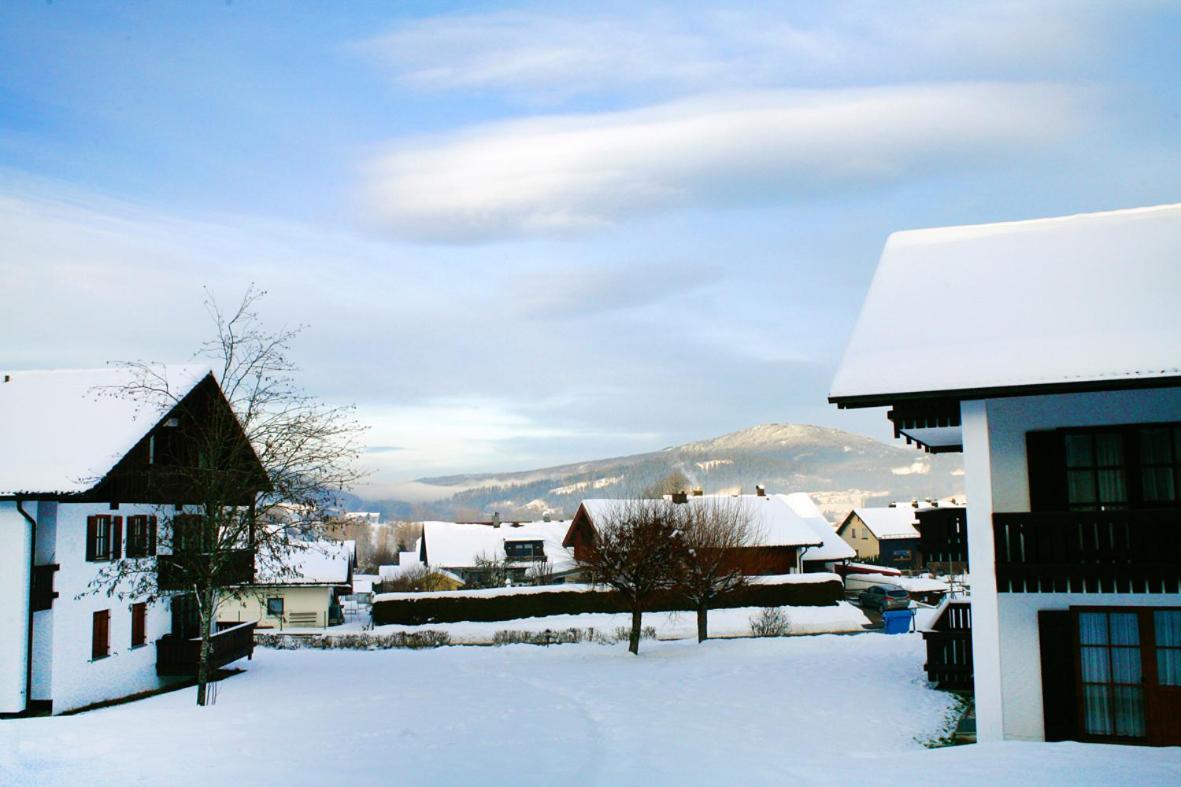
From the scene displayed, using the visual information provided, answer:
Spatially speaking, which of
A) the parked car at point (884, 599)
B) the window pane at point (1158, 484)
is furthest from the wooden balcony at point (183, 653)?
the parked car at point (884, 599)

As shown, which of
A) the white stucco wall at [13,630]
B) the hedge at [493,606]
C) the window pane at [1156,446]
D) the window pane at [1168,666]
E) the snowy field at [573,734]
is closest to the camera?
the snowy field at [573,734]

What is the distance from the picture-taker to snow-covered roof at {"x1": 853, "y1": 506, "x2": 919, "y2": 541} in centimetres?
10694

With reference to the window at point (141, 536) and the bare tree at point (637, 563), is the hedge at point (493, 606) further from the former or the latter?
the window at point (141, 536)

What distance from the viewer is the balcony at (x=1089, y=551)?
45.4ft

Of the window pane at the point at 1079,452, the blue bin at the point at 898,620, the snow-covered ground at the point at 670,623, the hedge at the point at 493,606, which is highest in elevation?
the window pane at the point at 1079,452

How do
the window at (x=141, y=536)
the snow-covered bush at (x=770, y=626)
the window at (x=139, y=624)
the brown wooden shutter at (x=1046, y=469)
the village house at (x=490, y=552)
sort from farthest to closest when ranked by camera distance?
the village house at (x=490, y=552), the snow-covered bush at (x=770, y=626), the window at (x=139, y=624), the window at (x=141, y=536), the brown wooden shutter at (x=1046, y=469)

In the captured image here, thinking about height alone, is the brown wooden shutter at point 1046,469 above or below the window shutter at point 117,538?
above

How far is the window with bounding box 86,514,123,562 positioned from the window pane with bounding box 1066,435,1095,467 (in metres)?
22.4

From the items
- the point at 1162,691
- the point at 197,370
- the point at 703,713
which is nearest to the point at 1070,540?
the point at 1162,691

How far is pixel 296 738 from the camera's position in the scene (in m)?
16.8

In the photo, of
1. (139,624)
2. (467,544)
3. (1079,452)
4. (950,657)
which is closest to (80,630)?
(139,624)

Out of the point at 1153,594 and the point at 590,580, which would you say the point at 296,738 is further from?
the point at 590,580

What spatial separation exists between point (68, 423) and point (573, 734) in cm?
1668

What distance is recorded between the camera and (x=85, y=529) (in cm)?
2461
